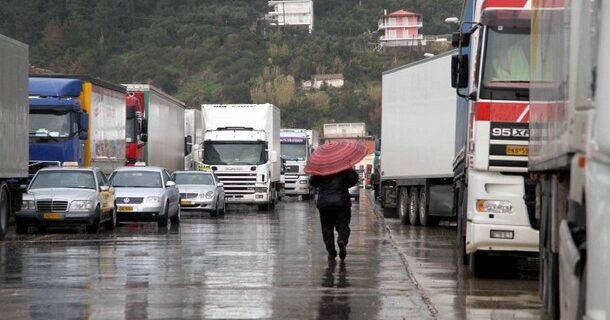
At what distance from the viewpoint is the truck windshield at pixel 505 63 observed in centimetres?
1711

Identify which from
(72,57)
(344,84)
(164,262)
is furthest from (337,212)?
(344,84)

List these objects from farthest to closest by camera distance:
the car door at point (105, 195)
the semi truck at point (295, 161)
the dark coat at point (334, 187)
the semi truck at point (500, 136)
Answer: the semi truck at point (295, 161) < the car door at point (105, 195) < the dark coat at point (334, 187) < the semi truck at point (500, 136)

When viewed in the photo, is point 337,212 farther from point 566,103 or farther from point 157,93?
point 157,93

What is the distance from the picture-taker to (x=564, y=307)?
9703 mm

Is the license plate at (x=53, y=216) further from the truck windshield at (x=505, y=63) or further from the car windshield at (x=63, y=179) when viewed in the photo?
the truck windshield at (x=505, y=63)

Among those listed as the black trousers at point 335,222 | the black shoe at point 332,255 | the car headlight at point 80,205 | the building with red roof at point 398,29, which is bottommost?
the black shoe at point 332,255

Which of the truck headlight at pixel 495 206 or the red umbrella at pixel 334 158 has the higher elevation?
the red umbrella at pixel 334 158

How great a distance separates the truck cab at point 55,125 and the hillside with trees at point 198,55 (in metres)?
113

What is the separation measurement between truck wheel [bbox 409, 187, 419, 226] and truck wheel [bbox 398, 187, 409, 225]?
35 centimetres

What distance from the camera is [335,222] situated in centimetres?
2066

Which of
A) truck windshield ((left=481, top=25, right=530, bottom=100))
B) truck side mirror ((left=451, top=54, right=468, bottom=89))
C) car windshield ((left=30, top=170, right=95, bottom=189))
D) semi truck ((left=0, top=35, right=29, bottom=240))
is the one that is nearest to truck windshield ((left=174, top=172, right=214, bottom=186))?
car windshield ((left=30, top=170, right=95, bottom=189))

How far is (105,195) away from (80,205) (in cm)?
151

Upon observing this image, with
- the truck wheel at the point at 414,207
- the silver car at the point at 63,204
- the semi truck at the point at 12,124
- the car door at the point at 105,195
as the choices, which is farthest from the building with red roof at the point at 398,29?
the semi truck at the point at 12,124

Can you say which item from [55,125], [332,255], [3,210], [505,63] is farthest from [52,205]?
[505,63]
